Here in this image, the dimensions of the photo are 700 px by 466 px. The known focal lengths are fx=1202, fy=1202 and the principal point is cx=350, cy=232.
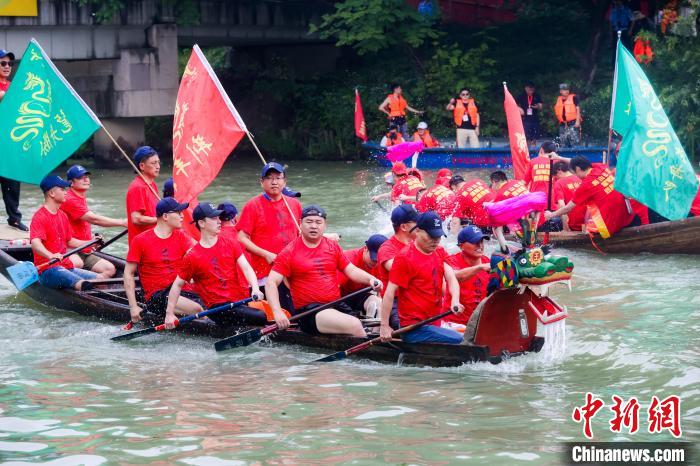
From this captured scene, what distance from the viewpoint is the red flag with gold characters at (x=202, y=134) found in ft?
43.1

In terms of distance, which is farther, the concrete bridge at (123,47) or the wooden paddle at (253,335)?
the concrete bridge at (123,47)

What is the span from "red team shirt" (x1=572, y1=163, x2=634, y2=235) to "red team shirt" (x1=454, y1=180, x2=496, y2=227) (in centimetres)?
137

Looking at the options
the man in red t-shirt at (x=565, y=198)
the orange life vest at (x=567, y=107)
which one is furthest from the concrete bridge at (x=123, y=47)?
the man in red t-shirt at (x=565, y=198)

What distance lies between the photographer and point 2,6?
28.2 meters

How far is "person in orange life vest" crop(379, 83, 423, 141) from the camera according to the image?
30016mm

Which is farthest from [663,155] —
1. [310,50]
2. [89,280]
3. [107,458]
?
[310,50]

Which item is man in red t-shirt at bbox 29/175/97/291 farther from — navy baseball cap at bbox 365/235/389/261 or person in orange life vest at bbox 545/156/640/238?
person in orange life vest at bbox 545/156/640/238

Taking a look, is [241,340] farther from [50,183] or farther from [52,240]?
[50,183]

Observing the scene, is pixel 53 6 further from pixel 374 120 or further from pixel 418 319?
pixel 418 319

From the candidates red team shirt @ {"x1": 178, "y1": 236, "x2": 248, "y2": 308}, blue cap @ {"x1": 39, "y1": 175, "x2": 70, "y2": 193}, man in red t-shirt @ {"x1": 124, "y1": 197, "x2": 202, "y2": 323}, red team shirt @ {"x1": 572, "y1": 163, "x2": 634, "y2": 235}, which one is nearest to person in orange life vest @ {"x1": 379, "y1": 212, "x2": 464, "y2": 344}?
red team shirt @ {"x1": 178, "y1": 236, "x2": 248, "y2": 308}

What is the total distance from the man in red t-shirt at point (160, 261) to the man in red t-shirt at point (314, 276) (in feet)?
4.48

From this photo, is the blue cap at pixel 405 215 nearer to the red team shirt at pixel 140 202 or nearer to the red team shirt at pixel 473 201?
the red team shirt at pixel 140 202

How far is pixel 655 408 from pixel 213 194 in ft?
58.3

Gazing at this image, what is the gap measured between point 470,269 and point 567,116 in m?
18.0
